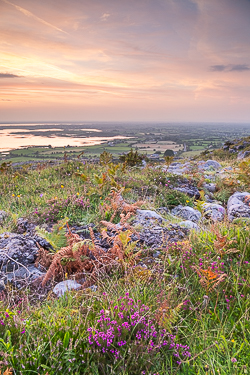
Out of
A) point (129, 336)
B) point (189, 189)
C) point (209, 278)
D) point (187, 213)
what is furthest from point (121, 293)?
point (189, 189)

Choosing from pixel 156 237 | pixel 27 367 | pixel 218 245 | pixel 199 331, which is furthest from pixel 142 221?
pixel 27 367

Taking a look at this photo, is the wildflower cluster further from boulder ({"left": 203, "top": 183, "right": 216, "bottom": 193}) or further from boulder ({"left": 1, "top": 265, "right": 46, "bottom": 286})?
boulder ({"left": 203, "top": 183, "right": 216, "bottom": 193})

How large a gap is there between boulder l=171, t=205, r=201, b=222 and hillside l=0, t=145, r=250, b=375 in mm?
27

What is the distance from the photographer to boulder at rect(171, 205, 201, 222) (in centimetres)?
609

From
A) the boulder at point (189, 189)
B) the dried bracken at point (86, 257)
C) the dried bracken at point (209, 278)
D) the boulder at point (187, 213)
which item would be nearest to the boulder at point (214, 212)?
the boulder at point (187, 213)

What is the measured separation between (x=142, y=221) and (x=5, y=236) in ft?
8.84

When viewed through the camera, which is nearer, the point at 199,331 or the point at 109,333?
the point at 109,333

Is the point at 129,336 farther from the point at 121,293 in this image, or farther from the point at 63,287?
the point at 63,287


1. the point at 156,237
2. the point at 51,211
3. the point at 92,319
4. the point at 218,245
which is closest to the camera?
the point at 92,319

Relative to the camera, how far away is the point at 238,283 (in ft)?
9.27

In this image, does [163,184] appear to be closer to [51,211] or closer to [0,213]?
[51,211]

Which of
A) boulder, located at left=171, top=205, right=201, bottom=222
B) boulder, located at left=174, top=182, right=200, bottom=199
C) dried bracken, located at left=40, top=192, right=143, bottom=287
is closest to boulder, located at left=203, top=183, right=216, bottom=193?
boulder, located at left=174, top=182, right=200, bottom=199

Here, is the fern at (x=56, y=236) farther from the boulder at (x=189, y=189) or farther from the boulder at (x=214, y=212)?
the boulder at (x=189, y=189)

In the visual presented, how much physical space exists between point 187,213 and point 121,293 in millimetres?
3934
